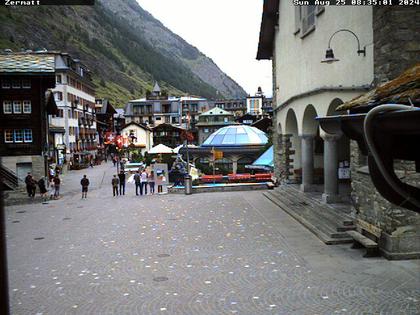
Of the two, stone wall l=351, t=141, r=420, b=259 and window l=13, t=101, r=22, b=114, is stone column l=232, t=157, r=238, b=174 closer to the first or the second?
window l=13, t=101, r=22, b=114

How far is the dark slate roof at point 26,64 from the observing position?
125 ft

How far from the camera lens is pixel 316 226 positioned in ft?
51.0

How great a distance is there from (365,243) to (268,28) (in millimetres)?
19451

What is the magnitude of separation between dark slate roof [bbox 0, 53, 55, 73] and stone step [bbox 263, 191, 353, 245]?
24.9 m

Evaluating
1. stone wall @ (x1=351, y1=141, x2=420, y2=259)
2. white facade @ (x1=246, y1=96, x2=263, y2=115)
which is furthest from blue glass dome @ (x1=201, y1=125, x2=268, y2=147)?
white facade @ (x1=246, y1=96, x2=263, y2=115)

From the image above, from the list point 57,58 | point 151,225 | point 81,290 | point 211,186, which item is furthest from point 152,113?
point 81,290

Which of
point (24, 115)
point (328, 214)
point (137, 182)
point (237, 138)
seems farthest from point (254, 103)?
point (328, 214)

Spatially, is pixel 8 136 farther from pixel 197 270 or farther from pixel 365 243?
pixel 365 243

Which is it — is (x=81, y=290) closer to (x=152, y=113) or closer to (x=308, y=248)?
(x=308, y=248)

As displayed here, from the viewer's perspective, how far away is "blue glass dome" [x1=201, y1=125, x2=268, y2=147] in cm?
5253

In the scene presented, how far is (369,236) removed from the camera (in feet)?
42.8

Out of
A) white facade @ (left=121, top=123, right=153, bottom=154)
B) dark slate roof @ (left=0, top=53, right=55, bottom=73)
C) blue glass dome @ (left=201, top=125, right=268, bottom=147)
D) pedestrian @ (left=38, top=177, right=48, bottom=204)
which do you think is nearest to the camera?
pedestrian @ (left=38, top=177, right=48, bottom=204)

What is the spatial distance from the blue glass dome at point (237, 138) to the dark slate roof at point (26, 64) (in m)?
21.0

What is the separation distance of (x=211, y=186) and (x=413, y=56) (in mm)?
18877
